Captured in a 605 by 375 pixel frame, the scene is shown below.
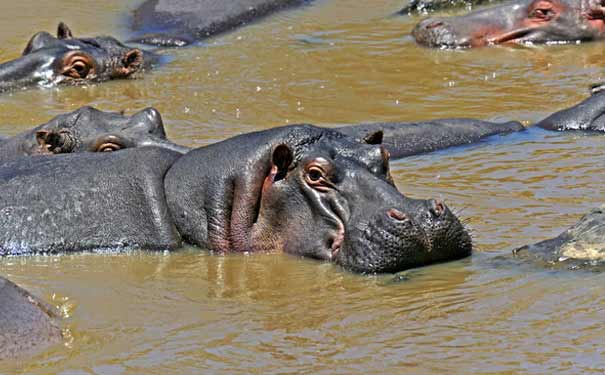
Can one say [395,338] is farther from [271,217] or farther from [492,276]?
[271,217]

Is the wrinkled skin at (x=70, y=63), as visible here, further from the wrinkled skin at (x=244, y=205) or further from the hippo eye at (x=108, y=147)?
the wrinkled skin at (x=244, y=205)

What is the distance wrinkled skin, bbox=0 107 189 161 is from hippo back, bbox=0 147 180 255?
0.93 m

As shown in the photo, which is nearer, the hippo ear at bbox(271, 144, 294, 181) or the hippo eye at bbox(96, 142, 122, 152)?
the hippo ear at bbox(271, 144, 294, 181)

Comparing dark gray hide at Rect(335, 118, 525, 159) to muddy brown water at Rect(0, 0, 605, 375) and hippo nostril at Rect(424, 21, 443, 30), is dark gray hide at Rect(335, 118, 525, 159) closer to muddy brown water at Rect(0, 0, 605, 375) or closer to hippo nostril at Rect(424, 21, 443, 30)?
muddy brown water at Rect(0, 0, 605, 375)

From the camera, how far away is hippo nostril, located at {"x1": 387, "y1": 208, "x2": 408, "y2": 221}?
6.34 metres

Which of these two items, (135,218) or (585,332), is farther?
(135,218)

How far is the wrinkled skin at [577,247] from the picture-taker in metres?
6.08

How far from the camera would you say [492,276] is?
20.2ft

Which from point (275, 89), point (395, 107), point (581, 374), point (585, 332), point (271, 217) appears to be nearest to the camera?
point (581, 374)

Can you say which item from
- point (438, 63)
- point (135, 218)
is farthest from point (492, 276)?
point (438, 63)

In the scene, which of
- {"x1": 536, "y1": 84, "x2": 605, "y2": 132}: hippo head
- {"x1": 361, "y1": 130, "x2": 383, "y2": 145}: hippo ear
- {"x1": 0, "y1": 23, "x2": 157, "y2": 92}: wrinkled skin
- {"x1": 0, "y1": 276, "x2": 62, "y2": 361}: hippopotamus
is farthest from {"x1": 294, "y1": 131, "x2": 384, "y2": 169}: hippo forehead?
{"x1": 0, "y1": 23, "x2": 157, "y2": 92}: wrinkled skin

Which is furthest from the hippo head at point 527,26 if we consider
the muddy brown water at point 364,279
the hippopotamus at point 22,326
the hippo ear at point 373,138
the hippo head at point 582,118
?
the hippopotamus at point 22,326

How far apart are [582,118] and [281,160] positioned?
3.28 metres

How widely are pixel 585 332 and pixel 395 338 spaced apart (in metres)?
0.68
